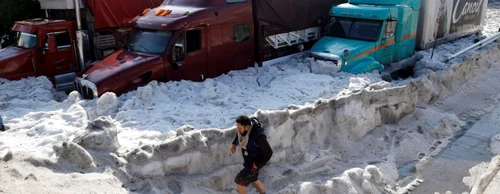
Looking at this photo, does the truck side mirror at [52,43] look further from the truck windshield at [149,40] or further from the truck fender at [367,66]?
the truck fender at [367,66]

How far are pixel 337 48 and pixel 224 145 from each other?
18.2 feet

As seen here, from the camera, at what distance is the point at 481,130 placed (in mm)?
10320

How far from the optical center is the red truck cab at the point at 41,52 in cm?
1115

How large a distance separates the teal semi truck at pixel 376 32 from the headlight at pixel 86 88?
18.5 feet

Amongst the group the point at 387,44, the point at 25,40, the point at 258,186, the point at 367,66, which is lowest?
the point at 258,186

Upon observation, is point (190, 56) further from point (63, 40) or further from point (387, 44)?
point (387, 44)

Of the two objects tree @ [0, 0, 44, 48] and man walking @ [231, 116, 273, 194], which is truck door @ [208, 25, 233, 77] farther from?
tree @ [0, 0, 44, 48]

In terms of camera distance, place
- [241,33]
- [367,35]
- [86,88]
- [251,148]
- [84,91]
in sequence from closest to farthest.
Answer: [251,148], [86,88], [84,91], [241,33], [367,35]

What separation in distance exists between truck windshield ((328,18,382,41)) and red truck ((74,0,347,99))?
1.15 metres

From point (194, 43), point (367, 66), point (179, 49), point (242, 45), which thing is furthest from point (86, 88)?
point (367, 66)

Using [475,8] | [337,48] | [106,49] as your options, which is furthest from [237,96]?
[475,8]

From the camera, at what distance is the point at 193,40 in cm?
1005

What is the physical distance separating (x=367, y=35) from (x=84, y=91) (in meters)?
7.35

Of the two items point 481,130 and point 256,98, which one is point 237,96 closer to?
point 256,98
